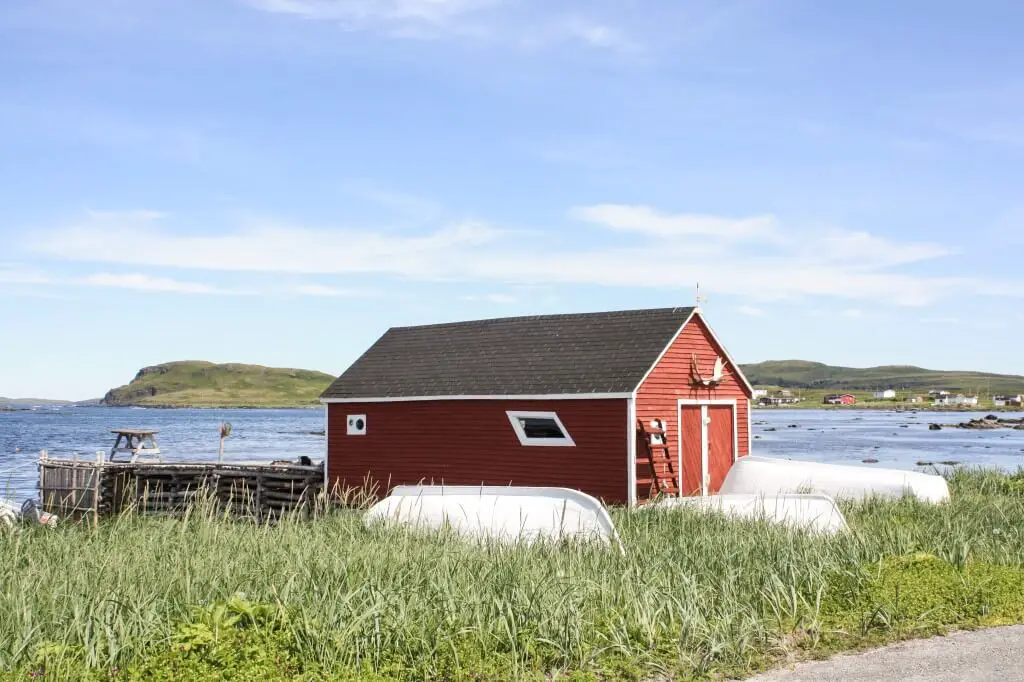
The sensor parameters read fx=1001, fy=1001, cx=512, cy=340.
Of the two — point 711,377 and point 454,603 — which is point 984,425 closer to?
point 711,377

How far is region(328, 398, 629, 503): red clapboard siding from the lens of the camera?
67.4 ft

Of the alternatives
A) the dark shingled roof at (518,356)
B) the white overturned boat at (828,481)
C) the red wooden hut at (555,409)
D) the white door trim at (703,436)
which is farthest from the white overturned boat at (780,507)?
the white door trim at (703,436)

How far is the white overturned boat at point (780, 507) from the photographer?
14.4 m

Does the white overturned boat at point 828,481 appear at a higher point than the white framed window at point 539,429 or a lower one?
lower

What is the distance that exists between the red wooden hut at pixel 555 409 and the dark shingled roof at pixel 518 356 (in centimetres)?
4

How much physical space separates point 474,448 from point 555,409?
2296 millimetres

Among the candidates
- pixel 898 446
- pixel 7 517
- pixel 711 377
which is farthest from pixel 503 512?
pixel 898 446

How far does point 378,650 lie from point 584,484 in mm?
13018

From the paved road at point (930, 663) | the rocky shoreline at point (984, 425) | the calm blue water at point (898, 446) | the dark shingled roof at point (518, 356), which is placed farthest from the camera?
the rocky shoreline at point (984, 425)

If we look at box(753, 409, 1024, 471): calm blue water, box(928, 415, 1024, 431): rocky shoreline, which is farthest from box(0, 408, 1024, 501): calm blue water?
box(928, 415, 1024, 431): rocky shoreline

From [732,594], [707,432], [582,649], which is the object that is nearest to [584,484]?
[707,432]

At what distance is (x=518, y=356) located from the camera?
77.4 feet

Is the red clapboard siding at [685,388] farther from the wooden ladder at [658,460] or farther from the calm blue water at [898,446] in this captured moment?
the calm blue water at [898,446]

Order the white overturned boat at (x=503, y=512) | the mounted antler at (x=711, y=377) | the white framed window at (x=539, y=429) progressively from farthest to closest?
the mounted antler at (x=711, y=377) → the white framed window at (x=539, y=429) → the white overturned boat at (x=503, y=512)
